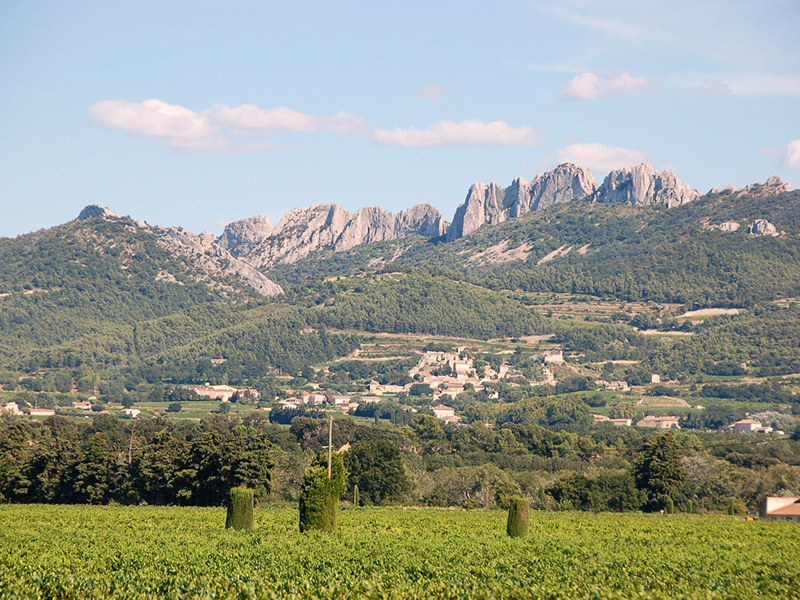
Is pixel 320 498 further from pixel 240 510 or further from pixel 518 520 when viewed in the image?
pixel 518 520

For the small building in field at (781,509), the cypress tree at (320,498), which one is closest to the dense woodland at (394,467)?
the small building in field at (781,509)

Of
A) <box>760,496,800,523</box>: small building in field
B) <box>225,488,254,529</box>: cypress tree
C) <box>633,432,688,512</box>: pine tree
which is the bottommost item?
<box>760,496,800,523</box>: small building in field

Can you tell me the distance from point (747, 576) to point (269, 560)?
15.7 meters

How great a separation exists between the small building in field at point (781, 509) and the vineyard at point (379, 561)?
1106 inches

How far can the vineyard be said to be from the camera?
99.7 feet

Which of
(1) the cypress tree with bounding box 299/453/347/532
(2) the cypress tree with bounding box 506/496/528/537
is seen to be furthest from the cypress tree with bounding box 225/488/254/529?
(2) the cypress tree with bounding box 506/496/528/537

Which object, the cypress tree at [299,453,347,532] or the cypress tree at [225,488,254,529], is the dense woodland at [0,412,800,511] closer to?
the cypress tree at [225,488,254,529]

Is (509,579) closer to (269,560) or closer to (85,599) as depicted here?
(269,560)

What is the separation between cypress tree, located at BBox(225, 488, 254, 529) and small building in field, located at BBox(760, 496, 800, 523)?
50.7 meters

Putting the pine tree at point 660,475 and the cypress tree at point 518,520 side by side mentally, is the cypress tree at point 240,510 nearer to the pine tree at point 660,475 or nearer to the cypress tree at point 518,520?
the cypress tree at point 518,520

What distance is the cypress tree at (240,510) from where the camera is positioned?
179 feet

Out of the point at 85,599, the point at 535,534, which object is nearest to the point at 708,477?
the point at 535,534

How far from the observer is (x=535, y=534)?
58.1 metres

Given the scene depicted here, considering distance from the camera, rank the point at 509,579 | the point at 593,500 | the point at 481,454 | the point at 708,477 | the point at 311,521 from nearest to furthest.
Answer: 1. the point at 509,579
2. the point at 311,521
3. the point at 593,500
4. the point at 708,477
5. the point at 481,454
